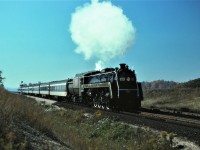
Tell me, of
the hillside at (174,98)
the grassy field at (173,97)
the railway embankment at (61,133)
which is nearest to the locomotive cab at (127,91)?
the railway embankment at (61,133)

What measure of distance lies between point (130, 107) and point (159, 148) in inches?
641

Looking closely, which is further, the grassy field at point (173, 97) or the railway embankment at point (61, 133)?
the grassy field at point (173, 97)

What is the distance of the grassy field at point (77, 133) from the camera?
761cm

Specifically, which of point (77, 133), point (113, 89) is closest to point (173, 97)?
point (113, 89)

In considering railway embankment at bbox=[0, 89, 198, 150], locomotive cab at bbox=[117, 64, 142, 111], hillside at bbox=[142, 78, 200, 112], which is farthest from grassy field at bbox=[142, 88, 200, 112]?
railway embankment at bbox=[0, 89, 198, 150]

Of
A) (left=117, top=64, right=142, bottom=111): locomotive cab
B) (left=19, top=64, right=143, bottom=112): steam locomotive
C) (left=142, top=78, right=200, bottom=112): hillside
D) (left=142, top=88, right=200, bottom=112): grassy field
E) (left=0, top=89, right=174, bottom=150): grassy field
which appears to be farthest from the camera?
(left=142, top=88, right=200, bottom=112): grassy field

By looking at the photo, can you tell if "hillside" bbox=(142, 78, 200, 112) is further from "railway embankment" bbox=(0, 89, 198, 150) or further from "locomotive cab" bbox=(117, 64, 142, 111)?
"railway embankment" bbox=(0, 89, 198, 150)

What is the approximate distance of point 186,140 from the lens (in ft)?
42.0

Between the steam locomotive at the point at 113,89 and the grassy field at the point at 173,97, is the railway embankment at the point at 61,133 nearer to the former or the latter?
the steam locomotive at the point at 113,89

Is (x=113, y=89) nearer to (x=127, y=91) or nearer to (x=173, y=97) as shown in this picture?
(x=127, y=91)

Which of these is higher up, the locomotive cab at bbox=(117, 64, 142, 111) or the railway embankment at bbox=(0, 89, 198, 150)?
the locomotive cab at bbox=(117, 64, 142, 111)

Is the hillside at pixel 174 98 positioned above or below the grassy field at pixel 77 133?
above

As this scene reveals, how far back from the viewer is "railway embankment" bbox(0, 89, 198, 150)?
25.2ft

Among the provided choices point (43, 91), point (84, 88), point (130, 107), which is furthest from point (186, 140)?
point (43, 91)
